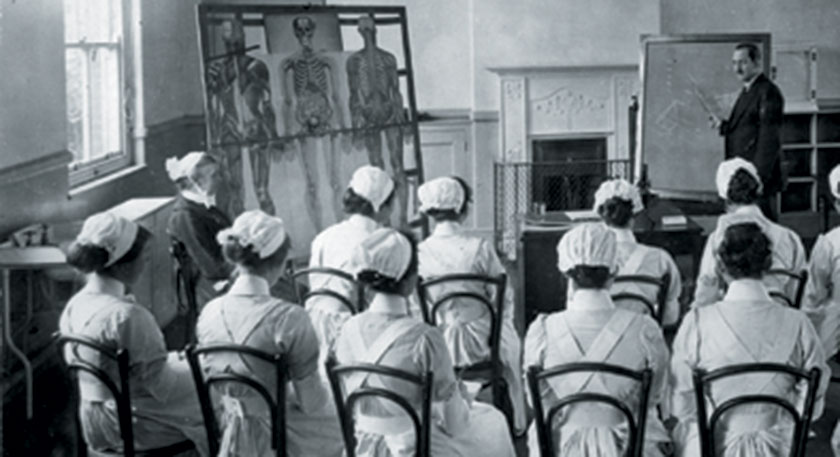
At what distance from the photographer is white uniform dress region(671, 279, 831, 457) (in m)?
2.75

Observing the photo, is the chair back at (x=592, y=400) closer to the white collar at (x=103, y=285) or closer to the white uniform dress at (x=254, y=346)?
the white uniform dress at (x=254, y=346)

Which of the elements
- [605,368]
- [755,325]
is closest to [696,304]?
[755,325]

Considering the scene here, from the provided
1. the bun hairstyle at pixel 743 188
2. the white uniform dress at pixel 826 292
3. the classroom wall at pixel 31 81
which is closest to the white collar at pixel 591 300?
the white uniform dress at pixel 826 292

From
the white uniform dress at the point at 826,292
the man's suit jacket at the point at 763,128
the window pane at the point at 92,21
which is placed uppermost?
the window pane at the point at 92,21

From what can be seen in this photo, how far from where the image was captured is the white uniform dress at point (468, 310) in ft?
12.7

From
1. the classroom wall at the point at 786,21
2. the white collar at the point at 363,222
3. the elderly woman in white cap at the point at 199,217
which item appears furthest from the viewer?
the classroom wall at the point at 786,21

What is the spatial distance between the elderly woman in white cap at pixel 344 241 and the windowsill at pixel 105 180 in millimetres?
1520

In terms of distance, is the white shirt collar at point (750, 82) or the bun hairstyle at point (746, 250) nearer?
the bun hairstyle at point (746, 250)

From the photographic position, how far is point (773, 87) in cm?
606

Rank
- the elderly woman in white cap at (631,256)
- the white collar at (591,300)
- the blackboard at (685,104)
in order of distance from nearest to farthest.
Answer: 1. the white collar at (591,300)
2. the elderly woman in white cap at (631,256)
3. the blackboard at (685,104)

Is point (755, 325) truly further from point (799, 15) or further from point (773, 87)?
point (799, 15)

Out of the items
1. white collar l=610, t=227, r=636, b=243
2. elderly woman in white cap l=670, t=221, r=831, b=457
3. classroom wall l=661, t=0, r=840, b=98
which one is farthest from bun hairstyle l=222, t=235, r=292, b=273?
classroom wall l=661, t=0, r=840, b=98

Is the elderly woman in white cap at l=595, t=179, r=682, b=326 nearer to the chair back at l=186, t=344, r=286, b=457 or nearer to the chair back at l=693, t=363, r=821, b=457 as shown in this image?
the chair back at l=693, t=363, r=821, b=457

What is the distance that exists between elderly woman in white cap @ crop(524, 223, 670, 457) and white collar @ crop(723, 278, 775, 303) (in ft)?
0.81
